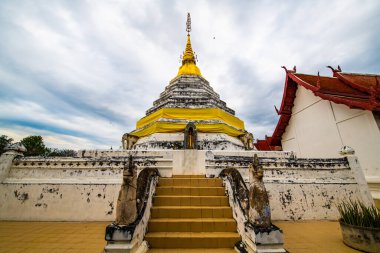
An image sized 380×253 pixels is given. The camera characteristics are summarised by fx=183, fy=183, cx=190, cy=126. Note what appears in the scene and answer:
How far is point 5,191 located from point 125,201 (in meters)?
4.72

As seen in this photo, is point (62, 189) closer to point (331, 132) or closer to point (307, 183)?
point (307, 183)

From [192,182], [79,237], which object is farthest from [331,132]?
[79,237]

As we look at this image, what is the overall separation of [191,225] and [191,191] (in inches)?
43.5

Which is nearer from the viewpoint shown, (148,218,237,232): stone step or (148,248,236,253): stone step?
(148,248,236,253): stone step

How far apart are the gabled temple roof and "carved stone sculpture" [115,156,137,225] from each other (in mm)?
7603

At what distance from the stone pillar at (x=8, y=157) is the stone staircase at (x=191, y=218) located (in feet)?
15.2

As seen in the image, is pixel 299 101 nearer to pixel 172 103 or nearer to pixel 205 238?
pixel 172 103

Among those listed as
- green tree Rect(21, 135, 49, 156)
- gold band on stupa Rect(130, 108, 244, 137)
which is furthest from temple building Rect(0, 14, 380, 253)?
green tree Rect(21, 135, 49, 156)

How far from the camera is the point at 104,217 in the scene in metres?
5.00

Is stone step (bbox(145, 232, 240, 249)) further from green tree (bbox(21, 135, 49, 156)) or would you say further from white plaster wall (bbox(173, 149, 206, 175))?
green tree (bbox(21, 135, 49, 156))

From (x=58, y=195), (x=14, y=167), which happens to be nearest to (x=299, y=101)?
(x=58, y=195)

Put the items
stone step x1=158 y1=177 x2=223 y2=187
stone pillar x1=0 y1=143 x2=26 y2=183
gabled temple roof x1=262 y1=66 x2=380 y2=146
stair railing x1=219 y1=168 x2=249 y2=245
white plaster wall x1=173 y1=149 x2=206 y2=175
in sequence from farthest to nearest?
gabled temple roof x1=262 y1=66 x2=380 y2=146
white plaster wall x1=173 y1=149 x2=206 y2=175
stone pillar x1=0 y1=143 x2=26 y2=183
stone step x1=158 y1=177 x2=223 y2=187
stair railing x1=219 y1=168 x2=249 y2=245

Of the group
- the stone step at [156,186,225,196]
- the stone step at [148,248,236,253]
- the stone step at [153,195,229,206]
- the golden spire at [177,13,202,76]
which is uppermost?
the golden spire at [177,13,202,76]

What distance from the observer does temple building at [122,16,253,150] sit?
9719 millimetres
